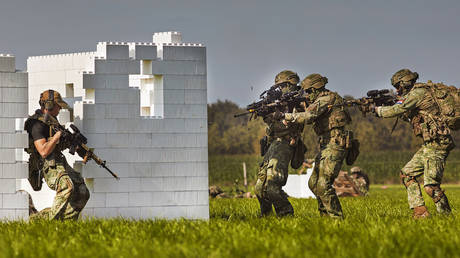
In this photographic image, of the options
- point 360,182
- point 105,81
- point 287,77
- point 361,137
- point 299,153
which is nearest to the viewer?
point 105,81

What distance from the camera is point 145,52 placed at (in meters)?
10.3

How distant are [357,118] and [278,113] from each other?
56.7m

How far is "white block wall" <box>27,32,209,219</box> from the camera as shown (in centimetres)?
1019

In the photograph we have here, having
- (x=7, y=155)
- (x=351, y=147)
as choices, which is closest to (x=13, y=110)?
(x=7, y=155)

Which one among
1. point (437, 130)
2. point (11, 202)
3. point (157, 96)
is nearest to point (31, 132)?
point (11, 202)

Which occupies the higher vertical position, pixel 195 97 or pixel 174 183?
pixel 195 97

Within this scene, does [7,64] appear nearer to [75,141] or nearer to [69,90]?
[75,141]

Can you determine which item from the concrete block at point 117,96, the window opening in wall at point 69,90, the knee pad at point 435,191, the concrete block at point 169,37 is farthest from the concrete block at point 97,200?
the knee pad at point 435,191

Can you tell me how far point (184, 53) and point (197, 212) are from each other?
2486 mm

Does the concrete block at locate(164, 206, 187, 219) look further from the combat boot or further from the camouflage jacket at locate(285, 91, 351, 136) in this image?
the combat boot

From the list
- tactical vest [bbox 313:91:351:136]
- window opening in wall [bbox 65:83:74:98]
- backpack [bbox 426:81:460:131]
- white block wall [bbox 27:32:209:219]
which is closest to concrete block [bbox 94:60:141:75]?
white block wall [bbox 27:32:209:219]

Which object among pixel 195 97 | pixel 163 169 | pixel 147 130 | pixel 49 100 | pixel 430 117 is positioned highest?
pixel 195 97

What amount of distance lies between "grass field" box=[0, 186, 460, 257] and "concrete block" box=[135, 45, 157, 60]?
2.75 meters

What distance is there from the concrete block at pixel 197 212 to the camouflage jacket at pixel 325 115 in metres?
1.93
